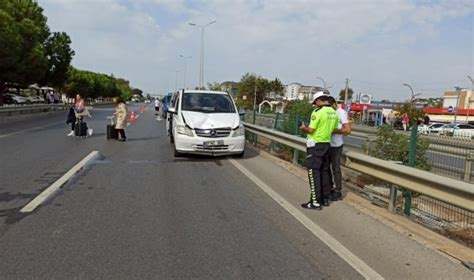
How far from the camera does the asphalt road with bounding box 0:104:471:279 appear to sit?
14.0 feet

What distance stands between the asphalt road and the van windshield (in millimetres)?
3447

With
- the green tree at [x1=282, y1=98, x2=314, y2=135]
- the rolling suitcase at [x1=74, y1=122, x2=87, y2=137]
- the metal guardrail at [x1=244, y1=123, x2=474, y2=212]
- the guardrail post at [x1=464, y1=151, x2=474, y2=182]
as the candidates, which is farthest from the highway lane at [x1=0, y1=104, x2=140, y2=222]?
the guardrail post at [x1=464, y1=151, x2=474, y2=182]

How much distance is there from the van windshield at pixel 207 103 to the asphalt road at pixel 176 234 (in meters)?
3.45

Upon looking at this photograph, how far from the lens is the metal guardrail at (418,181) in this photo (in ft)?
16.7

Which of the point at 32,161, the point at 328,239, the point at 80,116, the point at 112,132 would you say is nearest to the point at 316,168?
the point at 328,239

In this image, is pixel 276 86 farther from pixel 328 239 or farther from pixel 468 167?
pixel 328 239

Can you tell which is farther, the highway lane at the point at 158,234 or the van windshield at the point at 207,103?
the van windshield at the point at 207,103

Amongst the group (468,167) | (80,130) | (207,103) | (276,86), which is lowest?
(80,130)

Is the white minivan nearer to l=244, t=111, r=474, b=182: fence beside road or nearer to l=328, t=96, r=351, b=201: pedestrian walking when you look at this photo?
l=244, t=111, r=474, b=182: fence beside road

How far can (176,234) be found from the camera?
531 centimetres

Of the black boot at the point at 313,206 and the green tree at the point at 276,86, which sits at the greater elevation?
the green tree at the point at 276,86

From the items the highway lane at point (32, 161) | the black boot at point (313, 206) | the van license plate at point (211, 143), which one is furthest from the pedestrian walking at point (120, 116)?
the black boot at point (313, 206)

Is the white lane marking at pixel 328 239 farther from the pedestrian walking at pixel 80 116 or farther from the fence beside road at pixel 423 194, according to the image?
the pedestrian walking at pixel 80 116

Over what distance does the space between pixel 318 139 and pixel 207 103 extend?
20.8 feet
